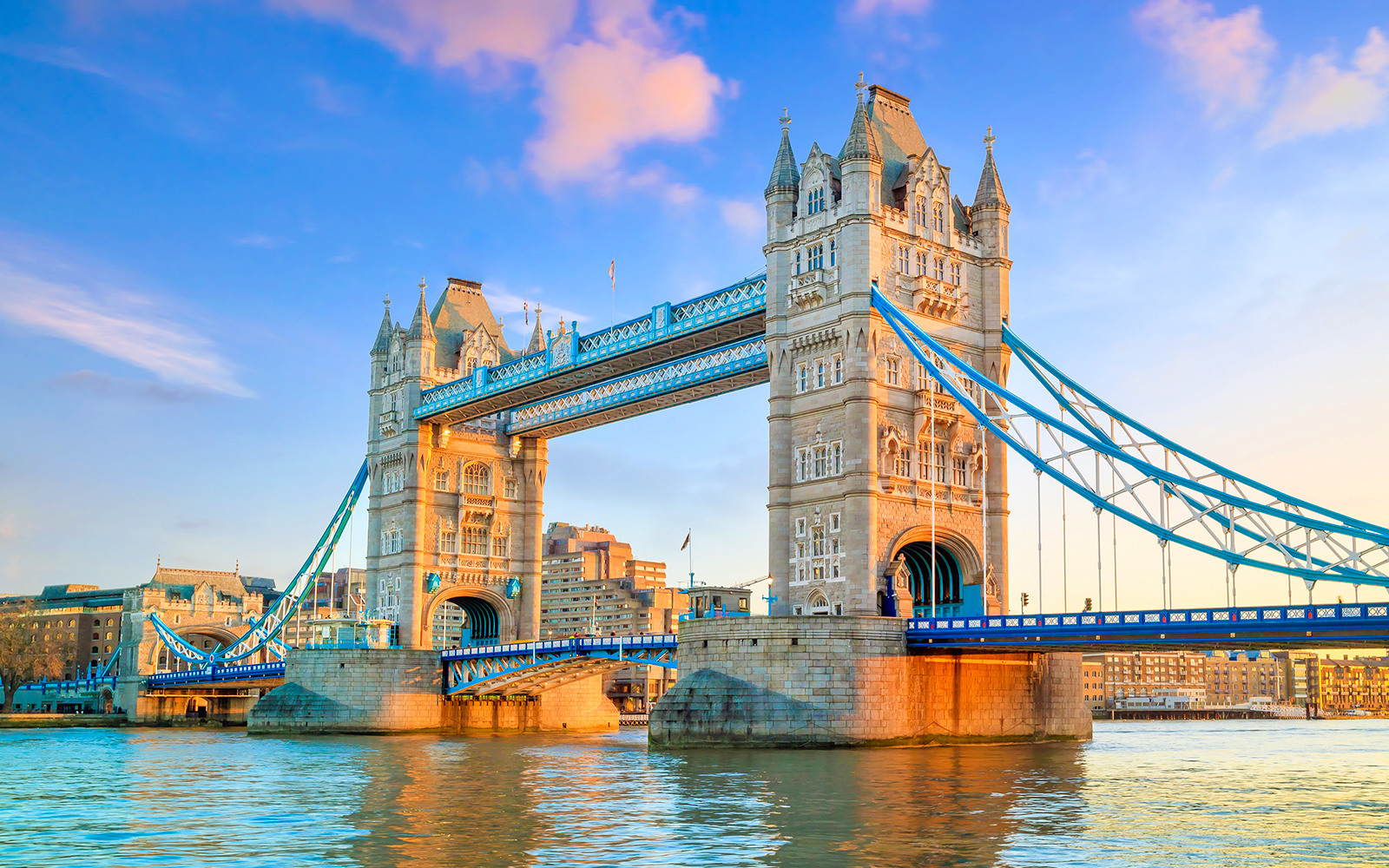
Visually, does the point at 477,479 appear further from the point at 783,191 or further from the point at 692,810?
the point at 692,810

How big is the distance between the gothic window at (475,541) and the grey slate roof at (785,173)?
34.3 m

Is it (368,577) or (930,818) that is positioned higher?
(368,577)

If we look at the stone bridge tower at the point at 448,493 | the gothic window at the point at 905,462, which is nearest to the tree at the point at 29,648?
the stone bridge tower at the point at 448,493

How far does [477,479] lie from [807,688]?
42.2 meters

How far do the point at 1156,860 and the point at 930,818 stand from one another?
6.36m

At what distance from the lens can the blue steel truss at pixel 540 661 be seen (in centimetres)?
6788

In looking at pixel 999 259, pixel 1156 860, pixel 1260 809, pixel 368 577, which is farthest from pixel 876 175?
pixel 368 577

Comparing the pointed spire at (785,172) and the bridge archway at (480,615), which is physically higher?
the pointed spire at (785,172)

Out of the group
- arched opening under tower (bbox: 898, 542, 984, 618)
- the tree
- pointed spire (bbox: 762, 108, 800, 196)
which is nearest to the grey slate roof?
pointed spire (bbox: 762, 108, 800, 196)

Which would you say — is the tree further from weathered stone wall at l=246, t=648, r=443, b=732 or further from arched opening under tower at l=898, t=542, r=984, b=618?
arched opening under tower at l=898, t=542, r=984, b=618

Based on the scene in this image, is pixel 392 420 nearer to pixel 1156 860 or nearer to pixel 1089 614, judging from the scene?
pixel 1089 614

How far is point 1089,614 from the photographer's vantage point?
164 ft

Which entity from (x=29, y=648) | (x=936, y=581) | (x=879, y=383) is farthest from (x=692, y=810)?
(x=29, y=648)

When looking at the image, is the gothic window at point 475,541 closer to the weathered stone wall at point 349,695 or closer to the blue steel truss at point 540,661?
the blue steel truss at point 540,661
